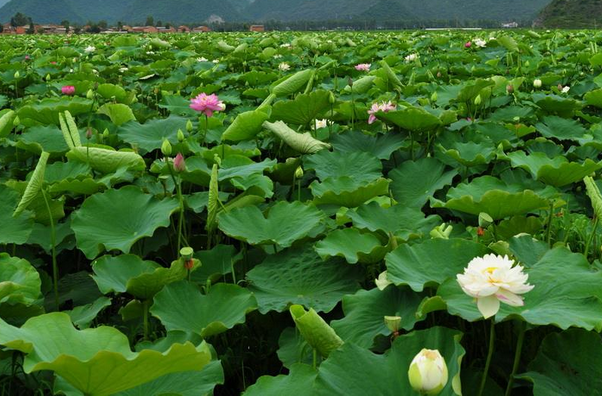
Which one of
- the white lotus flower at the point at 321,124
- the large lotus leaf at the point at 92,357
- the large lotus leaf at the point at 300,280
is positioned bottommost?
the large lotus leaf at the point at 300,280

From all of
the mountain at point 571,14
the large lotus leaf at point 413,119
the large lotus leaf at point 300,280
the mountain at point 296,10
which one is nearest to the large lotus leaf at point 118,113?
the large lotus leaf at point 413,119

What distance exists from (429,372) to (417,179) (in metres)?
1.16

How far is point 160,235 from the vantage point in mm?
1581

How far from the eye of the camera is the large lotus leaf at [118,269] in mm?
1227

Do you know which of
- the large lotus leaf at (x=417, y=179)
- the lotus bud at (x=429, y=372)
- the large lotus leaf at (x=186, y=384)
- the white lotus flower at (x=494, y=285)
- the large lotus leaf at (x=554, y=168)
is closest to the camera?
the lotus bud at (x=429, y=372)

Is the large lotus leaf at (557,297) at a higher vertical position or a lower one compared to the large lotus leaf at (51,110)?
lower

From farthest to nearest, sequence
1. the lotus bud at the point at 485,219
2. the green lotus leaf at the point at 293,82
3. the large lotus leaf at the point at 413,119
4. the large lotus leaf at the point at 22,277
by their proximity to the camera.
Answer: the green lotus leaf at the point at 293,82
the large lotus leaf at the point at 413,119
the lotus bud at the point at 485,219
the large lotus leaf at the point at 22,277

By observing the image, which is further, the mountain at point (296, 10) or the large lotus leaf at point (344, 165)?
the mountain at point (296, 10)

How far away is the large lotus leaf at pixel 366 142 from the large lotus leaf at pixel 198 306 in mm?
909

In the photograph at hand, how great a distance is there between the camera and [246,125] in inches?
75.0

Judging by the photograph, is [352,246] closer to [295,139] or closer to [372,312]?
[372,312]

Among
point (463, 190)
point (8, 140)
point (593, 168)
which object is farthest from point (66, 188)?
point (593, 168)

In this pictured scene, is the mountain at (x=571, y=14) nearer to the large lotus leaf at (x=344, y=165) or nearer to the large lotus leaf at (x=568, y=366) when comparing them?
the large lotus leaf at (x=344, y=165)

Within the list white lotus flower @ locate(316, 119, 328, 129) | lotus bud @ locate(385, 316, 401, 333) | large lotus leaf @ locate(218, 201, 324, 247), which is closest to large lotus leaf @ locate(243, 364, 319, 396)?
lotus bud @ locate(385, 316, 401, 333)
